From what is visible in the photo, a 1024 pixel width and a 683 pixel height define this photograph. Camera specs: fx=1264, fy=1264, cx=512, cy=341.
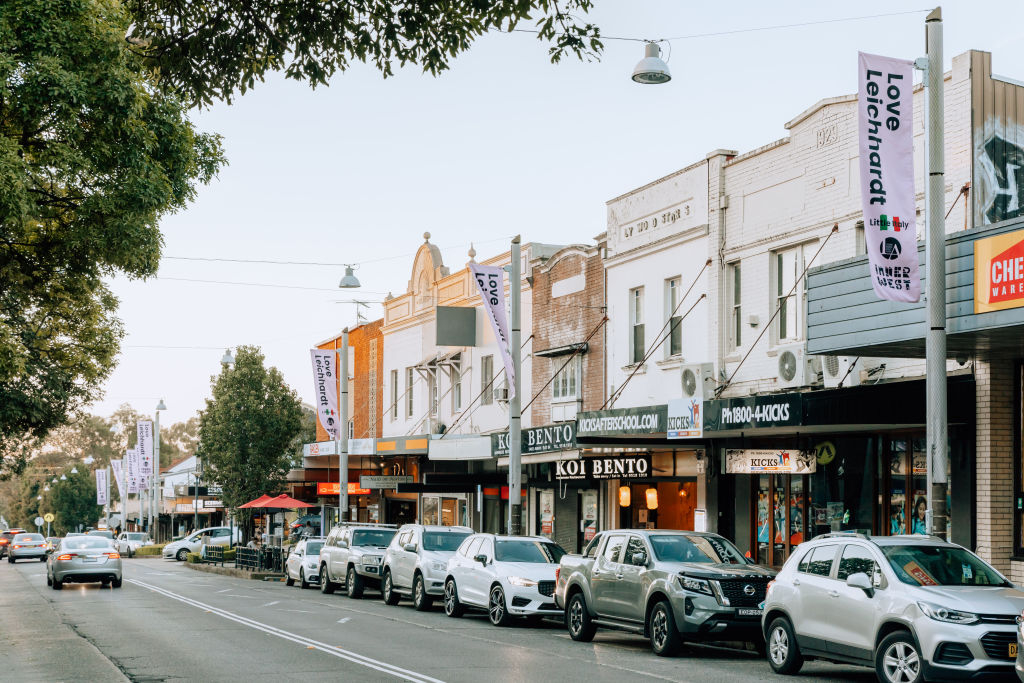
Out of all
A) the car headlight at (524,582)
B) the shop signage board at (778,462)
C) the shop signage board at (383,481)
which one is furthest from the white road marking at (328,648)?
the shop signage board at (383,481)

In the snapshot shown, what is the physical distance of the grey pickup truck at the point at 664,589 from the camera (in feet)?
52.2

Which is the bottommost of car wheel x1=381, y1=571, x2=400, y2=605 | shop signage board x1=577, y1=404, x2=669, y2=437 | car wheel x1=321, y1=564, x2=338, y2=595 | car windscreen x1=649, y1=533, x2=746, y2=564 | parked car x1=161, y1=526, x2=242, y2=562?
parked car x1=161, y1=526, x2=242, y2=562

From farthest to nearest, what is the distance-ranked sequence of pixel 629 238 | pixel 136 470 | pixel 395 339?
1. pixel 136 470
2. pixel 395 339
3. pixel 629 238

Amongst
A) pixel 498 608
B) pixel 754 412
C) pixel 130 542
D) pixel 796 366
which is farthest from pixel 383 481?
pixel 130 542

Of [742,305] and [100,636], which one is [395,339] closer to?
[742,305]

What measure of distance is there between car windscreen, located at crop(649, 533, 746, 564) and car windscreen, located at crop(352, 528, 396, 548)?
1344cm

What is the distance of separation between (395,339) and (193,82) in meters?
32.8

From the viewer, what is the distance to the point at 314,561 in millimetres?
33531

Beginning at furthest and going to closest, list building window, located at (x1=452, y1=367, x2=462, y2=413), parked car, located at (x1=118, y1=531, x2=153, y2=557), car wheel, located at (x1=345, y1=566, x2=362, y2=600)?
1. parked car, located at (x1=118, y1=531, x2=153, y2=557)
2. building window, located at (x1=452, y1=367, x2=462, y2=413)
3. car wheel, located at (x1=345, y1=566, x2=362, y2=600)

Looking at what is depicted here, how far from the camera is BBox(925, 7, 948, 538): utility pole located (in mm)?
14109

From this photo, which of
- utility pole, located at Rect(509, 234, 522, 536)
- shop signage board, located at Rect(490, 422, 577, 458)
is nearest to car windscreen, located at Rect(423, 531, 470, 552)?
utility pole, located at Rect(509, 234, 522, 536)

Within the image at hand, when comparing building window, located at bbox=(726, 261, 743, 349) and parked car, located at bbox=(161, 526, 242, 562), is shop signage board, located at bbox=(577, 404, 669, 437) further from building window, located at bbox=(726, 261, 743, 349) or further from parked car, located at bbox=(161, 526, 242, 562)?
parked car, located at bbox=(161, 526, 242, 562)

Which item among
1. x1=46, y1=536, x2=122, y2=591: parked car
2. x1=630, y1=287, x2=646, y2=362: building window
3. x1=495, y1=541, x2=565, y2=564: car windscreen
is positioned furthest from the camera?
x1=46, y1=536, x2=122, y2=591: parked car

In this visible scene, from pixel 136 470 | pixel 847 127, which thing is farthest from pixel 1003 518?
pixel 136 470
